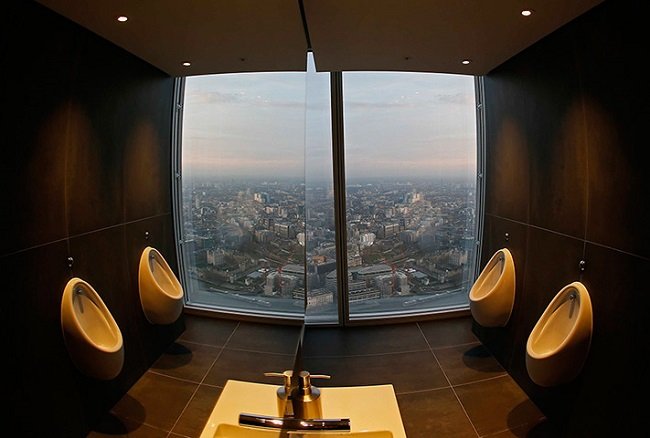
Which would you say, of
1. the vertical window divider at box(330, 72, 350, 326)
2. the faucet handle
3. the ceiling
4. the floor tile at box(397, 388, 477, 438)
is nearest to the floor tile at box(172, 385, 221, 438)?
the faucet handle

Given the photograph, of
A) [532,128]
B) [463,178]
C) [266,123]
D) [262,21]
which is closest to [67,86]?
[266,123]

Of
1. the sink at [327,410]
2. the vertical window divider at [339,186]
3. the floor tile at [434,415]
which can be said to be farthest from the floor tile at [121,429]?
the vertical window divider at [339,186]

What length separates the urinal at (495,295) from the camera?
1.20 metres

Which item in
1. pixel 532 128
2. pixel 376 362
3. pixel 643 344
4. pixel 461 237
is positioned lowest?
pixel 376 362

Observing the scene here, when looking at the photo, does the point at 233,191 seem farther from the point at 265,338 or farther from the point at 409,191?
the point at 409,191

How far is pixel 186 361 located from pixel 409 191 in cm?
160

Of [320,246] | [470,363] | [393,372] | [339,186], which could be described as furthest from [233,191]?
[339,186]

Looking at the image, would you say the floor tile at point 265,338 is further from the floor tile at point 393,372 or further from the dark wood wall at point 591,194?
the dark wood wall at point 591,194

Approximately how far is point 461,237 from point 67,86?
5.04 feet

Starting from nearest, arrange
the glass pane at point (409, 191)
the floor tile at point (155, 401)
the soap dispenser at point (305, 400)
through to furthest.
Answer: the floor tile at point (155, 401) < the soap dispenser at point (305, 400) < the glass pane at point (409, 191)

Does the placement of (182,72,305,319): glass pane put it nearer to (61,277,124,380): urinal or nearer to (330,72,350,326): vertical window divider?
(61,277,124,380): urinal

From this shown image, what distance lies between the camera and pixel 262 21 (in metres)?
0.60

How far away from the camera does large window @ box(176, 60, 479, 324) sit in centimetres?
37

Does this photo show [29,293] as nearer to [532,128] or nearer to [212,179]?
[212,179]
